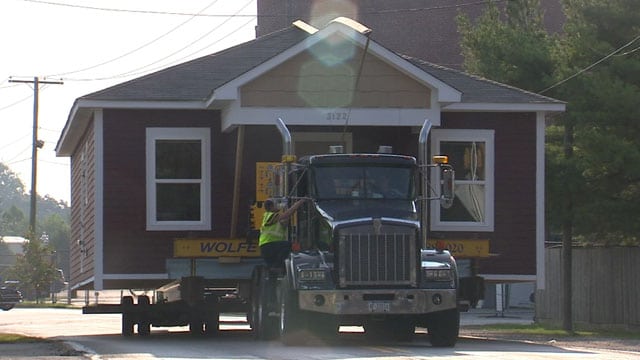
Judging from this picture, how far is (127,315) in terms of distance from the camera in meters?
24.1

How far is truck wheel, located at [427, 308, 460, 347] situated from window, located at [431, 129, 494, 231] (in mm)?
6686

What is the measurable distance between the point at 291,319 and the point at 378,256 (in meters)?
1.52

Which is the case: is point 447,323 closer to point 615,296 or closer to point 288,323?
point 288,323

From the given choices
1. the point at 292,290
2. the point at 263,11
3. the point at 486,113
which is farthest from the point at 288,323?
the point at 263,11

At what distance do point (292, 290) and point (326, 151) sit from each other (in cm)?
822

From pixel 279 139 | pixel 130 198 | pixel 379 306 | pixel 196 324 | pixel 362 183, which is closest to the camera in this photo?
pixel 379 306

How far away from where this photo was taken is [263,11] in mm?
63562

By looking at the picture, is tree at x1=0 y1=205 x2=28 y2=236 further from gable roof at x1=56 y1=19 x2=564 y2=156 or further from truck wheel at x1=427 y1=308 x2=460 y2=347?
truck wheel at x1=427 y1=308 x2=460 y2=347

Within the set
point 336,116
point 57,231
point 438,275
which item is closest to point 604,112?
point 336,116

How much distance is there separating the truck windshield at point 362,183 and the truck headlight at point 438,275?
5.54 feet

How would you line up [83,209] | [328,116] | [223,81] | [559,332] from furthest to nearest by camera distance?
[559,332] → [83,209] → [223,81] → [328,116]

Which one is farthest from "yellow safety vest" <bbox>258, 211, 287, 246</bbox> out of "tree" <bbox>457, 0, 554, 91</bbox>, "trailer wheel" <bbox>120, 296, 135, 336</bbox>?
"tree" <bbox>457, 0, 554, 91</bbox>

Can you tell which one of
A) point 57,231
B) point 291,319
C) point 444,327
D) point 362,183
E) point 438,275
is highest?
point 362,183

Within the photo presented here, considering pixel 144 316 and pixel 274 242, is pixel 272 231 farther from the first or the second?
pixel 144 316
